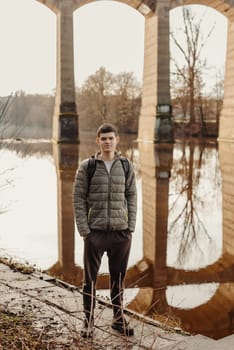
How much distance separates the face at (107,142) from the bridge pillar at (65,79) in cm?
1999

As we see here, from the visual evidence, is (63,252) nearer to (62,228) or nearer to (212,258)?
(62,228)

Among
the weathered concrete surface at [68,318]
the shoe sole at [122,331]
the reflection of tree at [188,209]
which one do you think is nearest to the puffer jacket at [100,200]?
the weathered concrete surface at [68,318]

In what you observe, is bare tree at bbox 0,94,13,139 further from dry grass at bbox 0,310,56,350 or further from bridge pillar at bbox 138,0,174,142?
bridge pillar at bbox 138,0,174,142

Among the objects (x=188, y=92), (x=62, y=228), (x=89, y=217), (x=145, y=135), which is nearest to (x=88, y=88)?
(x=188, y=92)

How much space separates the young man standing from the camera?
125 inches

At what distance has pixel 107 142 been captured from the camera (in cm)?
322

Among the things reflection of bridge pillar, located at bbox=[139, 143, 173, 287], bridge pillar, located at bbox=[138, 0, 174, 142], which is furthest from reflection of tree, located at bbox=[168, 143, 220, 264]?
bridge pillar, located at bbox=[138, 0, 174, 142]

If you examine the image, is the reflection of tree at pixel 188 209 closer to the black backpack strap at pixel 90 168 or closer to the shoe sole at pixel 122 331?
the shoe sole at pixel 122 331

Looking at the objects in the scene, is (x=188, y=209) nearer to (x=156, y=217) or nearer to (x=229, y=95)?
(x=156, y=217)

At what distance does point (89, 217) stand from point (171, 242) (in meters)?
2.84

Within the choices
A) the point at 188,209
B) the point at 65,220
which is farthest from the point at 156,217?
the point at 65,220

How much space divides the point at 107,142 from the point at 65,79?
799 inches

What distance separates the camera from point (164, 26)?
22922 millimetres

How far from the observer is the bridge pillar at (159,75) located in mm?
22906
